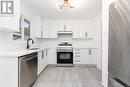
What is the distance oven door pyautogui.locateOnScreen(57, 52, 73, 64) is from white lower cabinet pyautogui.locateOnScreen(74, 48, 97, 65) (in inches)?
13.1

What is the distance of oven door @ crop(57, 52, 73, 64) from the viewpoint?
7.40m

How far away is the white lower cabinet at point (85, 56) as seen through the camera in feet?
25.0

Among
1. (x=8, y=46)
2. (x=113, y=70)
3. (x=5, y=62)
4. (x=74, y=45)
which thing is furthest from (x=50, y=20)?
(x=113, y=70)

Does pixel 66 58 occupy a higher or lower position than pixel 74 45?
lower

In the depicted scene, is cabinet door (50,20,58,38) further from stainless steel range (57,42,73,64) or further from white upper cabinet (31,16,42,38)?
stainless steel range (57,42,73,64)

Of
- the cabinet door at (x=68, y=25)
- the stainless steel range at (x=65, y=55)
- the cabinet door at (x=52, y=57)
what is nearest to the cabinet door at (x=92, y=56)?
the stainless steel range at (x=65, y=55)

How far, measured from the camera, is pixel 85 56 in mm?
7656

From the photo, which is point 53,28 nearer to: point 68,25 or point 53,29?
point 53,29

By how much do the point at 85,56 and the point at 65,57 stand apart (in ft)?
3.53

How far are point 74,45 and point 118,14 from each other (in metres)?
Result: 6.55

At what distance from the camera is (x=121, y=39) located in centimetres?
150

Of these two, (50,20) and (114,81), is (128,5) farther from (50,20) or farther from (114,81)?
(50,20)

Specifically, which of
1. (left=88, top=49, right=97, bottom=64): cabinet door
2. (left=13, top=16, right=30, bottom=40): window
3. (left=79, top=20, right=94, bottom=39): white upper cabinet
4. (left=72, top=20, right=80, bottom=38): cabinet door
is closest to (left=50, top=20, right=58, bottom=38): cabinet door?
(left=72, top=20, right=80, bottom=38): cabinet door

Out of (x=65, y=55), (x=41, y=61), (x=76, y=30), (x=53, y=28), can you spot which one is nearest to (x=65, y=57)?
(x=65, y=55)
